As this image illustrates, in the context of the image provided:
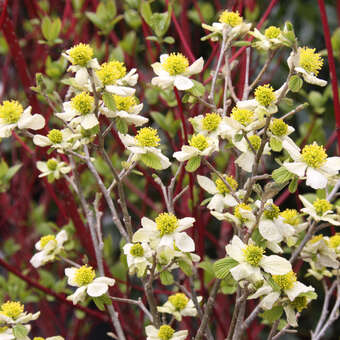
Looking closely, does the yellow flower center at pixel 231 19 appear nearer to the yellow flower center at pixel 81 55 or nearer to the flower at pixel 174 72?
the flower at pixel 174 72

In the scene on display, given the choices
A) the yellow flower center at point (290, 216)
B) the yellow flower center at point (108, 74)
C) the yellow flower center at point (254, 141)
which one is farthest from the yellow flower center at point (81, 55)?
the yellow flower center at point (290, 216)

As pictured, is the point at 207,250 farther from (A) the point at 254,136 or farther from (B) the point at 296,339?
(A) the point at 254,136

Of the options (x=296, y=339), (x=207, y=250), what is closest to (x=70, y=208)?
(x=207, y=250)

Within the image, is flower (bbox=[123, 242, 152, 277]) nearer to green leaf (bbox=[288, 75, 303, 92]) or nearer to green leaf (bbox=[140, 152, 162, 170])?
green leaf (bbox=[140, 152, 162, 170])

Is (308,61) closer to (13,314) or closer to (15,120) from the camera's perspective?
(15,120)

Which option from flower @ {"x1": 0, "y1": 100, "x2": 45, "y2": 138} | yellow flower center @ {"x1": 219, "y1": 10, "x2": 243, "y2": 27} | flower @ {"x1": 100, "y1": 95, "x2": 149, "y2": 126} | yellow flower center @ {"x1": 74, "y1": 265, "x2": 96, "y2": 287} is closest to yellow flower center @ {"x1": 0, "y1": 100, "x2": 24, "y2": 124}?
flower @ {"x1": 0, "y1": 100, "x2": 45, "y2": 138}

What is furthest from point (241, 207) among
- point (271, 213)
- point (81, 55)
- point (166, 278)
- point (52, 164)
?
point (52, 164)

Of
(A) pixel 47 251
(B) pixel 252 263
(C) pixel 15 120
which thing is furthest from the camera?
(A) pixel 47 251
